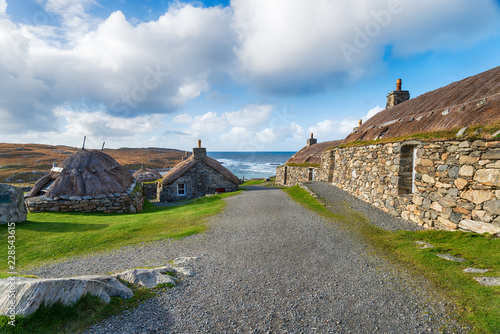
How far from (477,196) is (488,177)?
63 cm

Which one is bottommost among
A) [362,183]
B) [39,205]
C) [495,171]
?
[39,205]

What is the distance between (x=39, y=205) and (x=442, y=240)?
18842 millimetres

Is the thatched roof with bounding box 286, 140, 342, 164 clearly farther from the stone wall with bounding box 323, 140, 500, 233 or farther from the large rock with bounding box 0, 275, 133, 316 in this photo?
the large rock with bounding box 0, 275, 133, 316

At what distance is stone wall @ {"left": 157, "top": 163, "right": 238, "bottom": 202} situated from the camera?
22484 millimetres

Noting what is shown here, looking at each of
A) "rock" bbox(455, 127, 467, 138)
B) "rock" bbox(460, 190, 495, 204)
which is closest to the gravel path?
"rock" bbox(460, 190, 495, 204)

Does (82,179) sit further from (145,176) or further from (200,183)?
(145,176)

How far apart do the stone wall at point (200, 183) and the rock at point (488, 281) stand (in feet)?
64.1

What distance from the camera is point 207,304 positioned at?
13.4 ft

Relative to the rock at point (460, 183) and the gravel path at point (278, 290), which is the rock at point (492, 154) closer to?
the rock at point (460, 183)

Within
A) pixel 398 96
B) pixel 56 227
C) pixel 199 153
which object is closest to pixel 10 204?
pixel 56 227

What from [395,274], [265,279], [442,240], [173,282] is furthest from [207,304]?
[442,240]

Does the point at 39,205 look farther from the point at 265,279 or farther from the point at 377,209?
the point at 377,209

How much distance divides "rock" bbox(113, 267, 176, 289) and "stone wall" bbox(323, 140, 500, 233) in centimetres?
864

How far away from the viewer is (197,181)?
22.7 m
